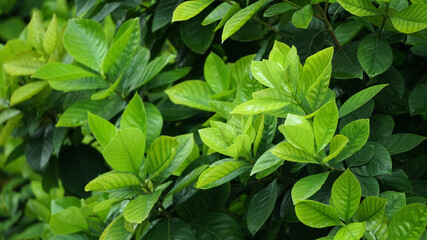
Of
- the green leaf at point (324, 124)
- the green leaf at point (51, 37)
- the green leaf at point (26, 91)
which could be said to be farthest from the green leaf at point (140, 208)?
the green leaf at point (51, 37)

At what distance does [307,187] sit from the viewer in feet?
3.19

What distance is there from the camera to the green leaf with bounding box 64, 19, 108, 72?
138 centimetres

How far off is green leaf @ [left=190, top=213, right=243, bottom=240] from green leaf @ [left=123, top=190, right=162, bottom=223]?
19 cm

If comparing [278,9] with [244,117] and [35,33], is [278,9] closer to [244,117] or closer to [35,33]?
[244,117]

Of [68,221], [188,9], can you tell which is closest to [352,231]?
[188,9]

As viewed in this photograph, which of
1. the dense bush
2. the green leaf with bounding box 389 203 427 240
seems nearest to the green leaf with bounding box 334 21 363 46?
the dense bush

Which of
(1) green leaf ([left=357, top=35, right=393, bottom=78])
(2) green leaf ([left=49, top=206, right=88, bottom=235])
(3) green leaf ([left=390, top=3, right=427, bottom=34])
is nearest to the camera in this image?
(3) green leaf ([left=390, top=3, right=427, bottom=34])

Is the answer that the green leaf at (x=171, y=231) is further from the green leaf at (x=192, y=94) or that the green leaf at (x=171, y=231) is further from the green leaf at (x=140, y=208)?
the green leaf at (x=192, y=94)

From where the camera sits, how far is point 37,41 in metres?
1.61

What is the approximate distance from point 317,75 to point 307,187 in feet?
0.66

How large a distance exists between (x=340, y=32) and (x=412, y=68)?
269mm

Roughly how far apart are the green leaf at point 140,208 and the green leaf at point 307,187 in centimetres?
29

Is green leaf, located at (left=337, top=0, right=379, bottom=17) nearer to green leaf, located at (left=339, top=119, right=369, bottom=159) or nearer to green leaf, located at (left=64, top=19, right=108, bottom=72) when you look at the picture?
green leaf, located at (left=339, top=119, right=369, bottom=159)

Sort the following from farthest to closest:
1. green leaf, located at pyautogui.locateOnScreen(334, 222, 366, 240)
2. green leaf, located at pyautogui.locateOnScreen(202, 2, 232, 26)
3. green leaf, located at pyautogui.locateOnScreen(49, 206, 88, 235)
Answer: green leaf, located at pyautogui.locateOnScreen(49, 206, 88, 235) → green leaf, located at pyautogui.locateOnScreen(202, 2, 232, 26) → green leaf, located at pyautogui.locateOnScreen(334, 222, 366, 240)
